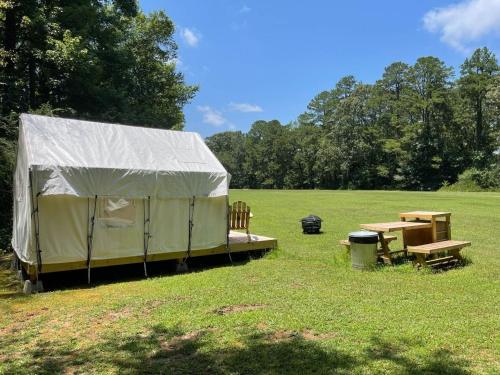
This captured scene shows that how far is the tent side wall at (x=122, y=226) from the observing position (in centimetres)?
877

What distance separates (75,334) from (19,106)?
57.9 ft

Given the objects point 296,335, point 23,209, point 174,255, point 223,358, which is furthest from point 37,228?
point 296,335

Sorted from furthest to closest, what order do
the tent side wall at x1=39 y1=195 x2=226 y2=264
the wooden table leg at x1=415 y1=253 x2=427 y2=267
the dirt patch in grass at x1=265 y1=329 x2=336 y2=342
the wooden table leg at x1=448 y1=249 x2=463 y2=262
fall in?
the wooden table leg at x1=448 y1=249 x2=463 y2=262 < the wooden table leg at x1=415 y1=253 x2=427 y2=267 < the tent side wall at x1=39 y1=195 x2=226 y2=264 < the dirt patch in grass at x1=265 y1=329 x2=336 y2=342

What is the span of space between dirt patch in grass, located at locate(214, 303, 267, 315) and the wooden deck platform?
3552 millimetres

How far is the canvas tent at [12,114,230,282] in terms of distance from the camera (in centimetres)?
866

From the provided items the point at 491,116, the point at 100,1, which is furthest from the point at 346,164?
the point at 100,1

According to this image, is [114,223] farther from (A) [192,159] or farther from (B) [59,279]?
(A) [192,159]

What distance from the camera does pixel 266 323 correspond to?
6062 millimetres

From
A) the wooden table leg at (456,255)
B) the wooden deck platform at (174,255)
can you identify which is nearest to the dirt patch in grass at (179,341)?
the wooden deck platform at (174,255)

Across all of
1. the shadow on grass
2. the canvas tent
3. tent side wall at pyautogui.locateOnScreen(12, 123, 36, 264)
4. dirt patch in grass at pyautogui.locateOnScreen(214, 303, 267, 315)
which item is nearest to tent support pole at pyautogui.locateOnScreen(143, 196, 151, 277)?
the canvas tent

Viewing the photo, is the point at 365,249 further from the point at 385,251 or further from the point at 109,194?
the point at 109,194

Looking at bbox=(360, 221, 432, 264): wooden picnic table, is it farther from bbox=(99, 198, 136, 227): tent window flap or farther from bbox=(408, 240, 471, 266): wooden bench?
bbox=(99, 198, 136, 227): tent window flap

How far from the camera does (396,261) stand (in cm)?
1029

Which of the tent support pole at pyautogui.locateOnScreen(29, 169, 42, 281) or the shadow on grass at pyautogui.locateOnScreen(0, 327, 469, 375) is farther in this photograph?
the tent support pole at pyautogui.locateOnScreen(29, 169, 42, 281)
